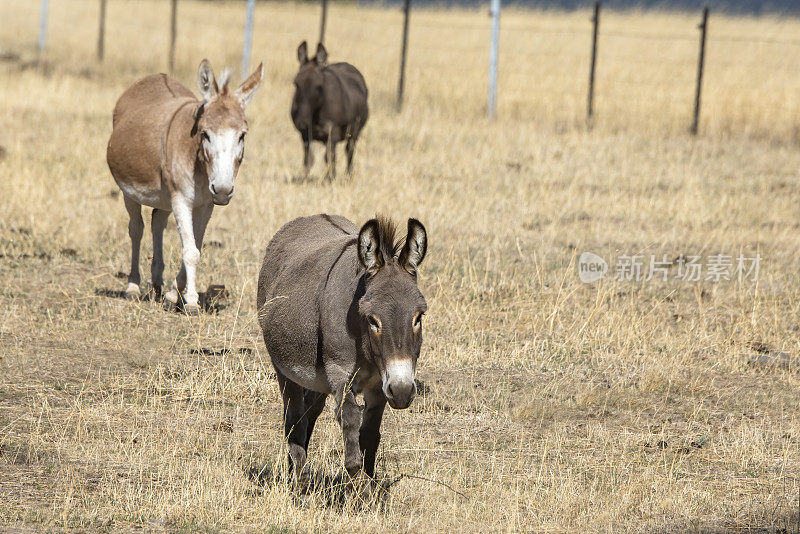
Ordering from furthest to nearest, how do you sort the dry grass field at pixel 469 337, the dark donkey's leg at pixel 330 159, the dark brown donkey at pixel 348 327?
the dark donkey's leg at pixel 330 159
the dry grass field at pixel 469 337
the dark brown donkey at pixel 348 327

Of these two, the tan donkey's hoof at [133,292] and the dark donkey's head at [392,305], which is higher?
the dark donkey's head at [392,305]

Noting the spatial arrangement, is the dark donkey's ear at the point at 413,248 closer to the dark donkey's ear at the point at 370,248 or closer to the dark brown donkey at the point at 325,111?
the dark donkey's ear at the point at 370,248

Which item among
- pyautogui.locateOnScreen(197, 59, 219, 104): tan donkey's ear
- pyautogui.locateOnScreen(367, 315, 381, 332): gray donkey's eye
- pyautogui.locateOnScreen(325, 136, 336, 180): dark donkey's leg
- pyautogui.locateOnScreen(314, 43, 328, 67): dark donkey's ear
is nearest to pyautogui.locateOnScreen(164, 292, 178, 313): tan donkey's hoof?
pyautogui.locateOnScreen(197, 59, 219, 104): tan donkey's ear

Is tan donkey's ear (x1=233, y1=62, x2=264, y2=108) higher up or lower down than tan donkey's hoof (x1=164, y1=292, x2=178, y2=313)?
higher up

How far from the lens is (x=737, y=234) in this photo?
12562 millimetres

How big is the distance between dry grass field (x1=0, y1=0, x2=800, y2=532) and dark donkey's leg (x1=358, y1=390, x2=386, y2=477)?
0.32m

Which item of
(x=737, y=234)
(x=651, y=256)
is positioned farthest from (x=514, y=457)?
→ (x=737, y=234)

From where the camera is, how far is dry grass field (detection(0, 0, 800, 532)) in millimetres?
5680

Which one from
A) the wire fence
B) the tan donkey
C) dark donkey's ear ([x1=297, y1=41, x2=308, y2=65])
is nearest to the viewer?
the tan donkey

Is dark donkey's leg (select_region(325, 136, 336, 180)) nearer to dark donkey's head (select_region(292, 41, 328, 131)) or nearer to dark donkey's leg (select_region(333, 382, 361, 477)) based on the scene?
dark donkey's head (select_region(292, 41, 328, 131))

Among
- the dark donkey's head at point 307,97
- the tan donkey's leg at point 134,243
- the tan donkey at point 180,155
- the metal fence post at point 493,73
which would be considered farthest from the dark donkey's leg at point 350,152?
the metal fence post at point 493,73

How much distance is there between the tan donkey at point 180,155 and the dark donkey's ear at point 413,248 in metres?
3.50

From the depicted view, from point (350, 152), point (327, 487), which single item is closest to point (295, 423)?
point (327, 487)

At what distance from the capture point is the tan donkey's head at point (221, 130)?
27.1 ft
